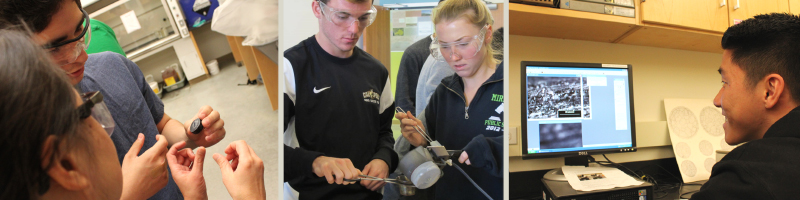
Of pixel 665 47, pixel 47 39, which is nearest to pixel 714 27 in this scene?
pixel 665 47

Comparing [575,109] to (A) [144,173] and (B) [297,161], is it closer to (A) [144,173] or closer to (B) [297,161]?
(B) [297,161]

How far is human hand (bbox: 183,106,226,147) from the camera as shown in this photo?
995mm

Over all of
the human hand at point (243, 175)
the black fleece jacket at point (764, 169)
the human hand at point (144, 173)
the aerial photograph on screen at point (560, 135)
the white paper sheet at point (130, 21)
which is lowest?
the aerial photograph on screen at point (560, 135)

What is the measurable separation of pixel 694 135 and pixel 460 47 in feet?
5.46

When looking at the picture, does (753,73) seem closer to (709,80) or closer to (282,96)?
(282,96)

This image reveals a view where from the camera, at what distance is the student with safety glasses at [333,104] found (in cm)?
93

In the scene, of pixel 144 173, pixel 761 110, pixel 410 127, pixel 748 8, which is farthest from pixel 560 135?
pixel 144 173

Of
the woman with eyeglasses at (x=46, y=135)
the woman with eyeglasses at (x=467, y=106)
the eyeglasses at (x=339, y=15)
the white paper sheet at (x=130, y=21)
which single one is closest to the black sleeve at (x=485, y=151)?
the woman with eyeglasses at (x=467, y=106)

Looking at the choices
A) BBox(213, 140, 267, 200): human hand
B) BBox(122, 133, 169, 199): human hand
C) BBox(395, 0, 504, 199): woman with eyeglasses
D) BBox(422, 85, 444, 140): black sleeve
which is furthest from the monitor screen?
BBox(122, 133, 169, 199): human hand

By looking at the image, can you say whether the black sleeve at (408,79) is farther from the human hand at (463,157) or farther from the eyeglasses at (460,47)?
the human hand at (463,157)

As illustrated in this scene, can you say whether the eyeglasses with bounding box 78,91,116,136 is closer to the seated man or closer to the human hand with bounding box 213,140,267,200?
the human hand with bounding box 213,140,267,200

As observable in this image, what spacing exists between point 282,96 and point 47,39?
0.44 meters

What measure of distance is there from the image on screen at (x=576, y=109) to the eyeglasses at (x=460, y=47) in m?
0.58

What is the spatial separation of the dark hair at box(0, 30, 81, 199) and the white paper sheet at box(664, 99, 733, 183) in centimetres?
229
